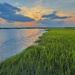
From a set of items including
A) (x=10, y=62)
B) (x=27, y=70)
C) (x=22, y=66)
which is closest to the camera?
(x=27, y=70)

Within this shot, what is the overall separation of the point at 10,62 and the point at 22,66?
1.13m

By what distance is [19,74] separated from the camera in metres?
7.21

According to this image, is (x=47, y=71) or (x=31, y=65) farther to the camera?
(x=31, y=65)

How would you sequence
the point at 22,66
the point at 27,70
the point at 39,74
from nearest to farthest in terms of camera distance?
1. the point at 39,74
2. the point at 27,70
3. the point at 22,66

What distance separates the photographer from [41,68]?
25.7ft

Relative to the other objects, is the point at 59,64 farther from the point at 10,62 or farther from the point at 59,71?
the point at 10,62

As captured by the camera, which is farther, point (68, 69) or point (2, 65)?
point (2, 65)

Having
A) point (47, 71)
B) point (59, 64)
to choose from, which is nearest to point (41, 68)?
point (47, 71)

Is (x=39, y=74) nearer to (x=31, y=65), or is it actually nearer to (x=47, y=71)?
(x=47, y=71)

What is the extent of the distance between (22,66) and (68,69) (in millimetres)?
2069

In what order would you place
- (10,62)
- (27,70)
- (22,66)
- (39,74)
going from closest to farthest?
(39,74), (27,70), (22,66), (10,62)

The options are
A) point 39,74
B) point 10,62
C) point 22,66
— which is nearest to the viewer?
point 39,74

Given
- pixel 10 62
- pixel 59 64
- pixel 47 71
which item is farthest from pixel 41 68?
pixel 10 62

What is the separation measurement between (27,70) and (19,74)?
1.78 feet
